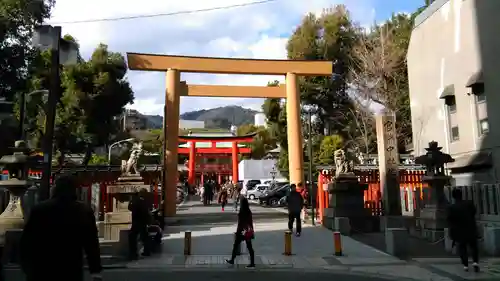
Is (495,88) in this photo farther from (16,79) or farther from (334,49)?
(334,49)

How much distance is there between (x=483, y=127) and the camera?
15.7 metres

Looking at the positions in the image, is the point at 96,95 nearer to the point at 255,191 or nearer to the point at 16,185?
the point at 255,191

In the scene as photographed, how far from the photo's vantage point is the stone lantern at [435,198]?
13.1 m

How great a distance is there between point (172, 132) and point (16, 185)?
1071cm

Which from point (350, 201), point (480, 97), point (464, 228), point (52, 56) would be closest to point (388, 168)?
point (350, 201)

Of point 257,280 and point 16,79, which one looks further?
point 16,79

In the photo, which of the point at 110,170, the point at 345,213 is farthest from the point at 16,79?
the point at 345,213

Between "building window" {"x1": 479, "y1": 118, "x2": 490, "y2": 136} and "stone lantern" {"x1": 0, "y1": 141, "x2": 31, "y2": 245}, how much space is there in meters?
14.6

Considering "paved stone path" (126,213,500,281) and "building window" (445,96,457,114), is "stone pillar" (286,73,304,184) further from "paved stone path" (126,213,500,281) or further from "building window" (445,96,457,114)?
"paved stone path" (126,213,500,281)

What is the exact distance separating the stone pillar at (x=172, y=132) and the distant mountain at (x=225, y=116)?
113 m

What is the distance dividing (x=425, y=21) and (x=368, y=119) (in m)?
14.1

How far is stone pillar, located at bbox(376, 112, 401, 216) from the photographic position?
16.6 m

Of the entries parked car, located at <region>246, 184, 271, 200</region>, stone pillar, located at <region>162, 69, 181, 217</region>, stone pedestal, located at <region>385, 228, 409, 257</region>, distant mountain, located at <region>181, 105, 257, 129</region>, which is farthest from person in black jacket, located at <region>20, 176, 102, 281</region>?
distant mountain, located at <region>181, 105, 257, 129</region>

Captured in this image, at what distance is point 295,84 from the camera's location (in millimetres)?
24250
